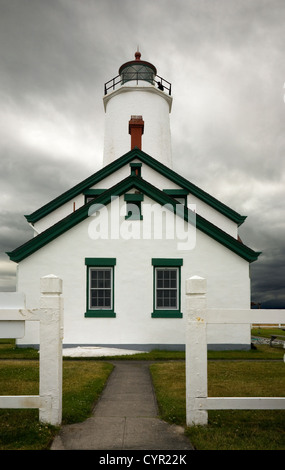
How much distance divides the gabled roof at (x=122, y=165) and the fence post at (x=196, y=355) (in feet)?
44.0

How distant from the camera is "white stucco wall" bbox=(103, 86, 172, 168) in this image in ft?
73.4

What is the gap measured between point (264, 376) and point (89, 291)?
7.14m

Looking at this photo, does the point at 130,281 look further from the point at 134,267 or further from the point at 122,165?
the point at 122,165

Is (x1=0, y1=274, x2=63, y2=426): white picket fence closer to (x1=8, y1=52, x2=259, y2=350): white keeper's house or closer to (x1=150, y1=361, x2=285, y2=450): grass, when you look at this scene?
(x1=150, y1=361, x2=285, y2=450): grass

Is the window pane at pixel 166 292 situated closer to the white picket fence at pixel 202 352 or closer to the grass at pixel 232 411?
the grass at pixel 232 411

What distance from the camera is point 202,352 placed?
5.33m

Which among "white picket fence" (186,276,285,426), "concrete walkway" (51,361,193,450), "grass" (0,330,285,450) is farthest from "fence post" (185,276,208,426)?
"concrete walkway" (51,361,193,450)

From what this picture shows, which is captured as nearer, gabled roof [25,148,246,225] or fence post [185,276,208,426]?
fence post [185,276,208,426]

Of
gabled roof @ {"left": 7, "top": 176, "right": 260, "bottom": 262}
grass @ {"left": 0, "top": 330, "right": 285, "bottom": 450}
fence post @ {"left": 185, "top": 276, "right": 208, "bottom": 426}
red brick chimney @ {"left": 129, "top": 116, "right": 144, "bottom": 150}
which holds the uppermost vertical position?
red brick chimney @ {"left": 129, "top": 116, "right": 144, "bottom": 150}

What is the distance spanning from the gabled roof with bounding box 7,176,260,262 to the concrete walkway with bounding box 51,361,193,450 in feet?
26.2

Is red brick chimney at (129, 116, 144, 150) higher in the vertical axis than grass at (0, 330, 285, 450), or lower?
higher

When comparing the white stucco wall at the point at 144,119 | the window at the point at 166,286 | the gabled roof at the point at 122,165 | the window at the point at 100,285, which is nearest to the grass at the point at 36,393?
the window at the point at 100,285
